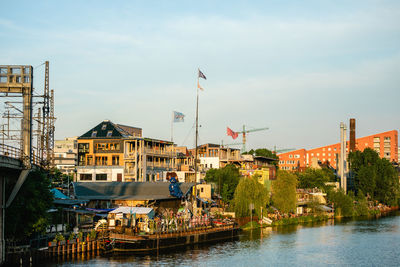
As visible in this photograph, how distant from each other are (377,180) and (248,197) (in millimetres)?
64372

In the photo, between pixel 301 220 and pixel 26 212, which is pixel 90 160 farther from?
pixel 26 212

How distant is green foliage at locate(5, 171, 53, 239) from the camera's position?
46906 mm

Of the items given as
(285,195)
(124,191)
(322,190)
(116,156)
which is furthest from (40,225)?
(322,190)

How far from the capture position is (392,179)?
136 m

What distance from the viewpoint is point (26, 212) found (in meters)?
48.2

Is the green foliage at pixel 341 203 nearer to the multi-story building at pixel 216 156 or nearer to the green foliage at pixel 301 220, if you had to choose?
the green foliage at pixel 301 220

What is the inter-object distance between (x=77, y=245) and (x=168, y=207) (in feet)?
88.6

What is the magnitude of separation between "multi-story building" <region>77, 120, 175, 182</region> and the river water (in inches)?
1038

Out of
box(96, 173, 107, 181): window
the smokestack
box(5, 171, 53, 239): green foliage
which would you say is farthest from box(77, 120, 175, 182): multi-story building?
the smokestack

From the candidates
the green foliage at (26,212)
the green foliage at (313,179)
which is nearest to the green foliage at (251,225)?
the green foliage at (26,212)

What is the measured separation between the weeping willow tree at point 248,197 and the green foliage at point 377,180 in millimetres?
57994

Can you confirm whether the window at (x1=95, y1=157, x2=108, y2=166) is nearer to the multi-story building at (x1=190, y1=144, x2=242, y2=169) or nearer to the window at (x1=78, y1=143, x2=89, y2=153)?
the window at (x1=78, y1=143, x2=89, y2=153)

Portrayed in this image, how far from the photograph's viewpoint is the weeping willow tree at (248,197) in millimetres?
82562

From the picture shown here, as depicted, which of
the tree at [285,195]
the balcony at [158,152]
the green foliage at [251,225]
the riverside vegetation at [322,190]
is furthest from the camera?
the balcony at [158,152]
